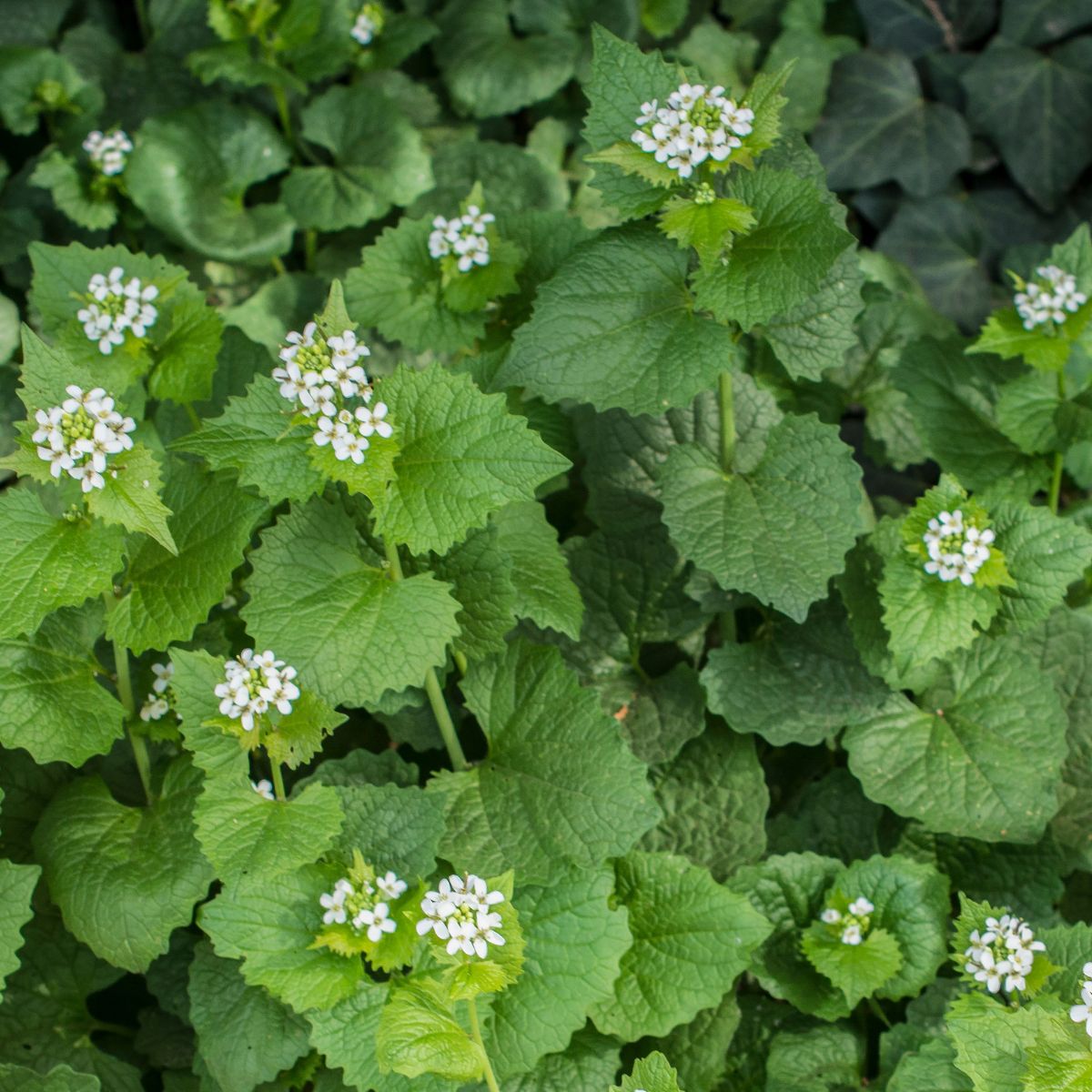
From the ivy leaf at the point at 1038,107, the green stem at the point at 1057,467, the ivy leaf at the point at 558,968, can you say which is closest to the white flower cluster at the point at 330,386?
the ivy leaf at the point at 558,968

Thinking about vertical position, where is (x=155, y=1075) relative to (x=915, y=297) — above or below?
below

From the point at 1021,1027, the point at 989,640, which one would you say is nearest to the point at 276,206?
the point at 989,640

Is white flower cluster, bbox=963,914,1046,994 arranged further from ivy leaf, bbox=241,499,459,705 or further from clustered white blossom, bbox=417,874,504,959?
ivy leaf, bbox=241,499,459,705

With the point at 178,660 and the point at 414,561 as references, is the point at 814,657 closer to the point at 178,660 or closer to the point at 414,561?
the point at 414,561

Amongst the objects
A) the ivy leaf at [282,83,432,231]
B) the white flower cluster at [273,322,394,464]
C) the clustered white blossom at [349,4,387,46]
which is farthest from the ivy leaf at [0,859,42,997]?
the clustered white blossom at [349,4,387,46]

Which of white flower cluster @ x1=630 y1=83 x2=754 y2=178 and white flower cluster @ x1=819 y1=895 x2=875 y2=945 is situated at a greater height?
white flower cluster @ x1=630 y1=83 x2=754 y2=178
